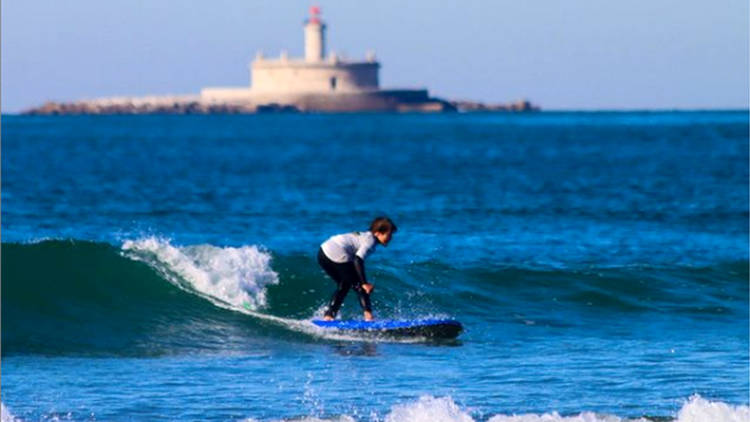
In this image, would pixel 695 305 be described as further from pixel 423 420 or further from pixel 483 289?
pixel 423 420

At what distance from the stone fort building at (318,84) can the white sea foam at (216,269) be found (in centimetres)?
12456

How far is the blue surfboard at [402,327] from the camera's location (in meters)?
15.1

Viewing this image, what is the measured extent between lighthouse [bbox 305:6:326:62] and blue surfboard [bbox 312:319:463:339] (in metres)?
129

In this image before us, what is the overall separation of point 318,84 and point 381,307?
436ft

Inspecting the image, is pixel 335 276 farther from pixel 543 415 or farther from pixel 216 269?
pixel 543 415

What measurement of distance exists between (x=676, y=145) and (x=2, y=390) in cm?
6428

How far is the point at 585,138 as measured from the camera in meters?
87.8

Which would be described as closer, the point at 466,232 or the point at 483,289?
the point at 483,289

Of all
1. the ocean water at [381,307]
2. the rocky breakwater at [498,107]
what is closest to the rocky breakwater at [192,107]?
the rocky breakwater at [498,107]

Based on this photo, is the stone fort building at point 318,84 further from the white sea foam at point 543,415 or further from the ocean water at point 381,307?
the white sea foam at point 543,415

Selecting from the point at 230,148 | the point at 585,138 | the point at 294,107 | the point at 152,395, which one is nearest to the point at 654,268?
the point at 152,395

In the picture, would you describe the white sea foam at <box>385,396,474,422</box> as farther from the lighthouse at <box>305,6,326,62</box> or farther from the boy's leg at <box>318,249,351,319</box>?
the lighthouse at <box>305,6,326,62</box>

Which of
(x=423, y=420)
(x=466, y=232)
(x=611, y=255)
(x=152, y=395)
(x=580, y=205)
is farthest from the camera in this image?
(x=580, y=205)

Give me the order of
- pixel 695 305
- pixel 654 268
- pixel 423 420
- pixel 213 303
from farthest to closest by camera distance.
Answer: pixel 654 268 < pixel 695 305 < pixel 213 303 < pixel 423 420
